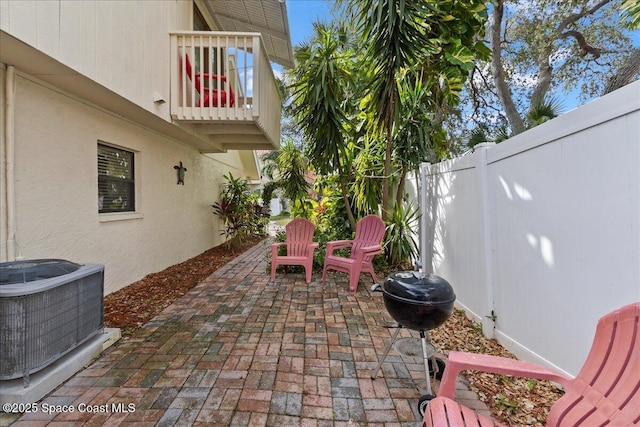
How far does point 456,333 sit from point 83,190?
450cm

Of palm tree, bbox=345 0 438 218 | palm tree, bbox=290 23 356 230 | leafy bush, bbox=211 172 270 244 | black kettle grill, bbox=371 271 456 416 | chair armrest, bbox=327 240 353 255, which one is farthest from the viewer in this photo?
leafy bush, bbox=211 172 270 244

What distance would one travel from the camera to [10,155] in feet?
9.13

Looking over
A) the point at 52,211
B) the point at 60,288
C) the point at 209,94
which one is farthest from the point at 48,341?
the point at 209,94

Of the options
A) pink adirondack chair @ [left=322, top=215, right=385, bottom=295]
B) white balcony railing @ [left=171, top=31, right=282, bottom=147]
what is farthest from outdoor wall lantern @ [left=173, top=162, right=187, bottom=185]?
pink adirondack chair @ [left=322, top=215, right=385, bottom=295]

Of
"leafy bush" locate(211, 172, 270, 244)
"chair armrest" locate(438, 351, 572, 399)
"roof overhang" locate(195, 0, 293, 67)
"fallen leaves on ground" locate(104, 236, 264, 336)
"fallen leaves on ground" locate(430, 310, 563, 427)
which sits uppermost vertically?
"roof overhang" locate(195, 0, 293, 67)

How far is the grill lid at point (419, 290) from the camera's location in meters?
1.88

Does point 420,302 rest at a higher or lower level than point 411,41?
lower

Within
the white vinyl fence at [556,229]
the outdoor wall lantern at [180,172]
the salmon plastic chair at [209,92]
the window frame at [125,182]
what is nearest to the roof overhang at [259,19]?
the salmon plastic chair at [209,92]

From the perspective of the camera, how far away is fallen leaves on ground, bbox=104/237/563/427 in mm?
1961

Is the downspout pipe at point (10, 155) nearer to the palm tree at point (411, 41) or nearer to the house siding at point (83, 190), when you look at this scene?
the house siding at point (83, 190)

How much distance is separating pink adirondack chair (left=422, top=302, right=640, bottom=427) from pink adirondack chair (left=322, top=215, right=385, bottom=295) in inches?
116

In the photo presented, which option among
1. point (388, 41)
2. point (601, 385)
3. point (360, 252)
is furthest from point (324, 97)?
point (601, 385)

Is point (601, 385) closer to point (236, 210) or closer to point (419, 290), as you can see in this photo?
point (419, 290)

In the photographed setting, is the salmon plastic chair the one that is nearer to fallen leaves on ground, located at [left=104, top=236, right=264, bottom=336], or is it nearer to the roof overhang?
the roof overhang
